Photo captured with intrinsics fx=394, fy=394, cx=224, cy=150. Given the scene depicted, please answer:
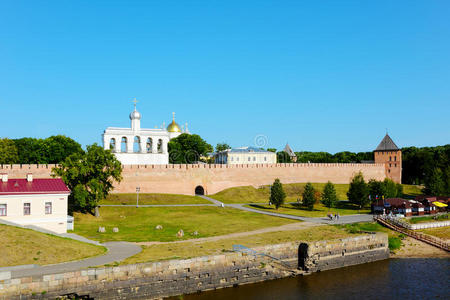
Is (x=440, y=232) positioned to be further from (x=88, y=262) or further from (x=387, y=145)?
(x=387, y=145)

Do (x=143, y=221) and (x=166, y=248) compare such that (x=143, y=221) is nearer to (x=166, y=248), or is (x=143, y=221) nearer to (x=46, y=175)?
(x=166, y=248)

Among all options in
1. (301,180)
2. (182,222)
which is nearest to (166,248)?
(182,222)

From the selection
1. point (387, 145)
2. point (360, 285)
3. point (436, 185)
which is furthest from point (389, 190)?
point (360, 285)

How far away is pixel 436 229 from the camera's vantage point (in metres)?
37.2

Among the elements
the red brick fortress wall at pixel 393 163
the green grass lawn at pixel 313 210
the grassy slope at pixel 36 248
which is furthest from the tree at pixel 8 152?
the red brick fortress wall at pixel 393 163

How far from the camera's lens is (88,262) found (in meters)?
20.8

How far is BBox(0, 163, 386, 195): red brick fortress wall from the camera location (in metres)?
54.0

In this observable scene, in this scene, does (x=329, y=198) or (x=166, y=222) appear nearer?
(x=166, y=222)

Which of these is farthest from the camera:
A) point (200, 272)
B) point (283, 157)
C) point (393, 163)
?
point (283, 157)

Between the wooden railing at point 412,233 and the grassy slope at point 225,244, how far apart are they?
605 centimetres

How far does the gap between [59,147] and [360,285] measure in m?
51.9

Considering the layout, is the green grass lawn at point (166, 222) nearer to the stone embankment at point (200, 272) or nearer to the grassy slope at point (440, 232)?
the stone embankment at point (200, 272)

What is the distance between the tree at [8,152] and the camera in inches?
2345

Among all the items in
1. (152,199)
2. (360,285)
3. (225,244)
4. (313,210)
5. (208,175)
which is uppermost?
(208,175)
